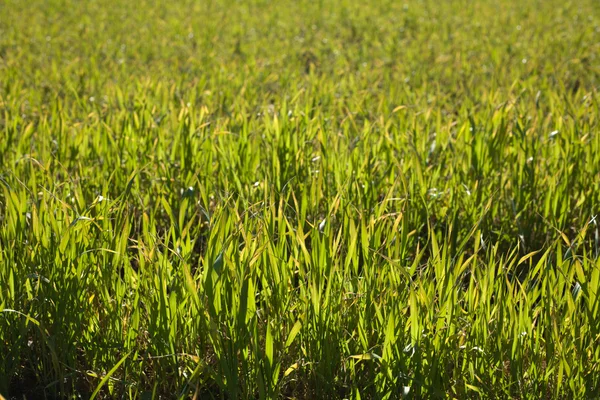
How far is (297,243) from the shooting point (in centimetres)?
178

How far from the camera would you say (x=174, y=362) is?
159cm

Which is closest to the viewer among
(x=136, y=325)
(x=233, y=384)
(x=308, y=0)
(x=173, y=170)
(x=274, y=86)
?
(x=233, y=384)

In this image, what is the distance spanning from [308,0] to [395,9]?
3.58 feet

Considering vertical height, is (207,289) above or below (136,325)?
above

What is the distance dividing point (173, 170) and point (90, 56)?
3211 mm

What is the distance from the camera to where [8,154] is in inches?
109

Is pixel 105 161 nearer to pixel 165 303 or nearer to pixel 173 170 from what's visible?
pixel 173 170

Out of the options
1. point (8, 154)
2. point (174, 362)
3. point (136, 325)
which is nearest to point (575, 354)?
point (174, 362)

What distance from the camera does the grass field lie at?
1.55m

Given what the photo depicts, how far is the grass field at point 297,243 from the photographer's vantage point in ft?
5.08

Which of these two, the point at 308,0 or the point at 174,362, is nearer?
the point at 174,362

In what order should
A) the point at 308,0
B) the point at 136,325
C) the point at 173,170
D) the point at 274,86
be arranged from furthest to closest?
1. the point at 308,0
2. the point at 274,86
3. the point at 173,170
4. the point at 136,325

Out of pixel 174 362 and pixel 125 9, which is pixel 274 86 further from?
pixel 125 9

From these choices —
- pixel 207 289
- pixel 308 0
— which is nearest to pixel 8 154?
pixel 207 289
